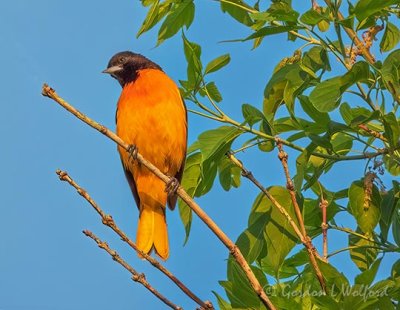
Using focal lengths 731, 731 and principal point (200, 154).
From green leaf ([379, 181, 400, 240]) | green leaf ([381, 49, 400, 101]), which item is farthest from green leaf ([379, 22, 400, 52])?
green leaf ([379, 181, 400, 240])

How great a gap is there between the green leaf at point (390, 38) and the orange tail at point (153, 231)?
1.87 meters

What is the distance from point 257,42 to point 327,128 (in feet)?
3.49

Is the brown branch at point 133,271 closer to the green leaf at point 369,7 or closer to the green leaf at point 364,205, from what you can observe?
the green leaf at point 364,205

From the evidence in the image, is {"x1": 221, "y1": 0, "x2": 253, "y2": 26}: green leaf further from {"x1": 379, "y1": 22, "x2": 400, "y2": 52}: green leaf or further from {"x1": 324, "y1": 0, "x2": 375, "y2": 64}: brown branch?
{"x1": 379, "y1": 22, "x2": 400, "y2": 52}: green leaf

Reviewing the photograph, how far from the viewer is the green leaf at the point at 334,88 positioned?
2.62m

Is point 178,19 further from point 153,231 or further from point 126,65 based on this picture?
point 126,65

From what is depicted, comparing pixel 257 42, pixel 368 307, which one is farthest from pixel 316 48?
pixel 368 307

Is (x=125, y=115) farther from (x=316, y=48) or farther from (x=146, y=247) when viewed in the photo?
(x=316, y=48)

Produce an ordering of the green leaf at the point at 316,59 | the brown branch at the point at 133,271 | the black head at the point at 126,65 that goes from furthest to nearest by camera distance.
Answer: the black head at the point at 126,65
the green leaf at the point at 316,59
the brown branch at the point at 133,271

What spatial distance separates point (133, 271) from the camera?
238cm

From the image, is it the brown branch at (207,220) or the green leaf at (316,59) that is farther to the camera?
the green leaf at (316,59)

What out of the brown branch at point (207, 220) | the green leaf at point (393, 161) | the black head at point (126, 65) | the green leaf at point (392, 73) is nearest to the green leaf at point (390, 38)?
the green leaf at point (393, 161)

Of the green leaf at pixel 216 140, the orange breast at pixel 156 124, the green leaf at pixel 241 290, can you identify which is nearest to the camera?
the green leaf at pixel 241 290

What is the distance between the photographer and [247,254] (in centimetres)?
297
